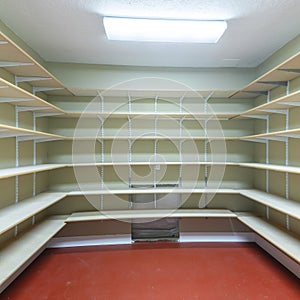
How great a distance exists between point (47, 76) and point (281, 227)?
2.97 m

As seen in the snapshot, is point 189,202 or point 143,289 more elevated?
point 189,202

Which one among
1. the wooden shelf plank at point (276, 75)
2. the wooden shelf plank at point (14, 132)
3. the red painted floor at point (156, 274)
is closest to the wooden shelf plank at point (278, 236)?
the red painted floor at point (156, 274)

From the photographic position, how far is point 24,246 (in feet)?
6.73

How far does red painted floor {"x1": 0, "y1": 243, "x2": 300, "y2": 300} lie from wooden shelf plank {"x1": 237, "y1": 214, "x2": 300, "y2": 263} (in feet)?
1.25

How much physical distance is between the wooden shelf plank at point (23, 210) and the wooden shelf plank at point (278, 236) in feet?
7.14

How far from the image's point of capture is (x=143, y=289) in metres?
2.01

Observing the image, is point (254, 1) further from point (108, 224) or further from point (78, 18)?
point (108, 224)

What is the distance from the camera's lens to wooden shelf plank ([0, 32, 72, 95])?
1.69 metres

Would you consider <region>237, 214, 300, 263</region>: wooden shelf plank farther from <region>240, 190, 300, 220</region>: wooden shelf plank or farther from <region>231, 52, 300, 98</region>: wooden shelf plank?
<region>231, 52, 300, 98</region>: wooden shelf plank

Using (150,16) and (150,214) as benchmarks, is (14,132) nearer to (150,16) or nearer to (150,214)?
(150,16)

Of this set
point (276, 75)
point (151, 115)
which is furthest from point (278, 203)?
point (151, 115)

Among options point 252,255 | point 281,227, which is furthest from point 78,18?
point 252,255

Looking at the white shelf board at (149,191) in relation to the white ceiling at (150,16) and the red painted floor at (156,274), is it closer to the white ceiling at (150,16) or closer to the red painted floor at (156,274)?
the red painted floor at (156,274)

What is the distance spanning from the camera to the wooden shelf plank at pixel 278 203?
6.35ft
